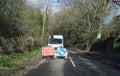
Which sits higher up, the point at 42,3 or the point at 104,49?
the point at 42,3

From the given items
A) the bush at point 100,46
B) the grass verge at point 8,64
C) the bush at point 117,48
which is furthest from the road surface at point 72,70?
the bush at point 100,46

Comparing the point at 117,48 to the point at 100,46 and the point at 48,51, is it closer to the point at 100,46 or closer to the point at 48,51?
the point at 48,51

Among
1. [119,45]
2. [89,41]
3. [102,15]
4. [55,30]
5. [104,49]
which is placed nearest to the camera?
[119,45]

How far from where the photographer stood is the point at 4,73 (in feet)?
58.6

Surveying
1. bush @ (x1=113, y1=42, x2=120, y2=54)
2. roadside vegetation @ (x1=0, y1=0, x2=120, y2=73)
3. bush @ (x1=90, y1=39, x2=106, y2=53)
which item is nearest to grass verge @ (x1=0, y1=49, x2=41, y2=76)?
roadside vegetation @ (x1=0, y1=0, x2=120, y2=73)

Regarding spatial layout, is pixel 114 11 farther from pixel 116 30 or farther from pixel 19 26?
pixel 19 26

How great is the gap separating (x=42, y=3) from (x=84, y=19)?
65.0 ft

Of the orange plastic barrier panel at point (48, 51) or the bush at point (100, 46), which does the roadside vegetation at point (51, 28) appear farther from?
the orange plastic barrier panel at point (48, 51)

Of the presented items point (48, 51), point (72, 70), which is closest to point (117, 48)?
point (48, 51)

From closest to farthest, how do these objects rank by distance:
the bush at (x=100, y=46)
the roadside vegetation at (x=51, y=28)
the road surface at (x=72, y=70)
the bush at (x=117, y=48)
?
the road surface at (x=72, y=70) < the roadside vegetation at (x=51, y=28) < the bush at (x=117, y=48) < the bush at (x=100, y=46)

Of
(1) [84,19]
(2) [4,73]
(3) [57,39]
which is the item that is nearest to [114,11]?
(1) [84,19]

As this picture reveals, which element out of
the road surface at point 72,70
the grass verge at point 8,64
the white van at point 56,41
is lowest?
the road surface at point 72,70

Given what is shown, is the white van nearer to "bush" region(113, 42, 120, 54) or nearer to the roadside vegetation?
the roadside vegetation

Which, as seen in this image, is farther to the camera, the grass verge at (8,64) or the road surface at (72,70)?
the road surface at (72,70)
